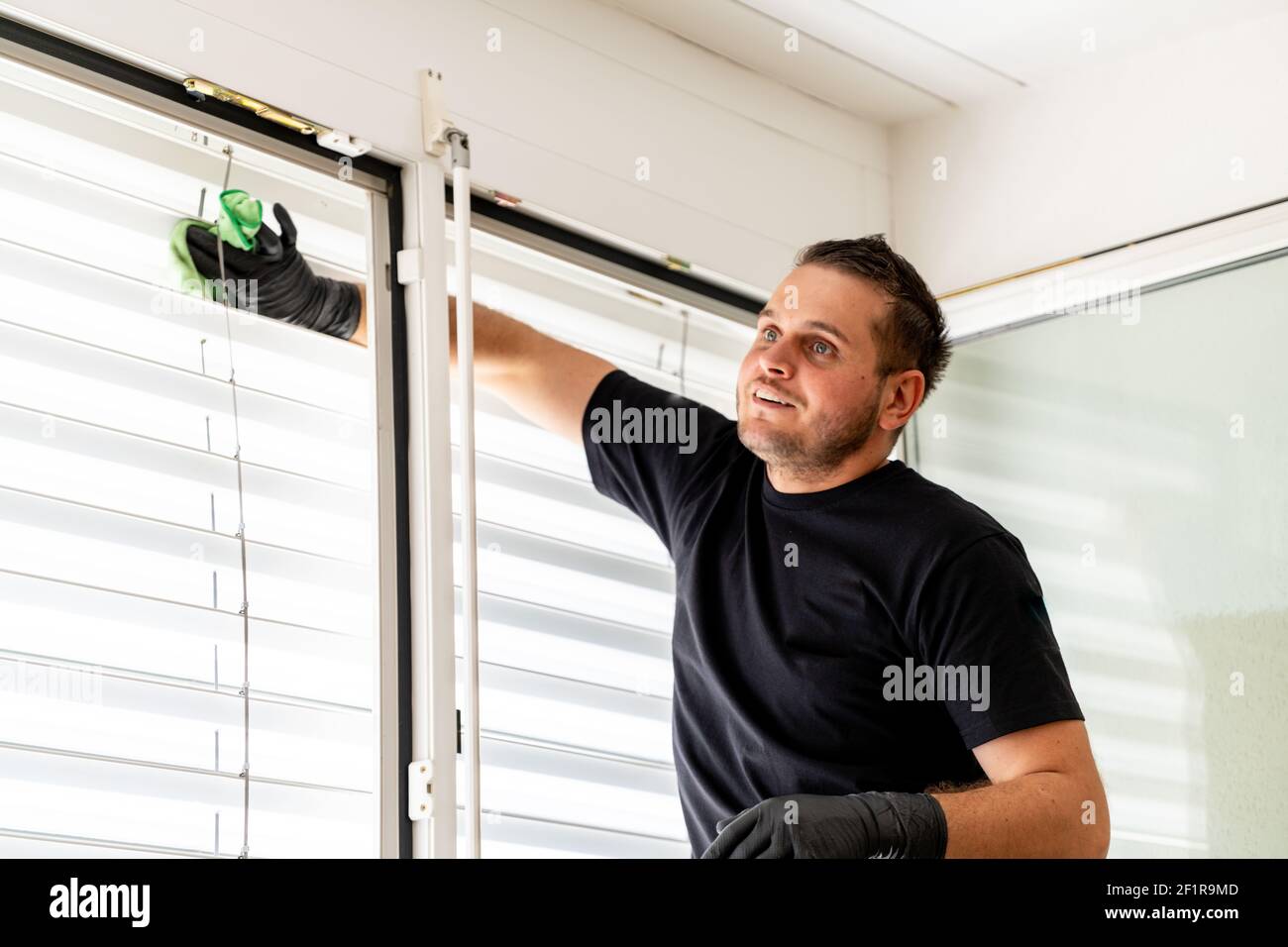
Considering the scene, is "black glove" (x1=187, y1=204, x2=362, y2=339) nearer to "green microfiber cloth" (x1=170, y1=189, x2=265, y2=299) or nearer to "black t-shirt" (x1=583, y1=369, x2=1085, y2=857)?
"green microfiber cloth" (x1=170, y1=189, x2=265, y2=299)

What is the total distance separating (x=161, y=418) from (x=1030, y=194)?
1.69 m

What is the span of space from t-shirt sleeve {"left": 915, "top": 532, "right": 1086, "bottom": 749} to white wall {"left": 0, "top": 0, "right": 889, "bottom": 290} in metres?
0.90

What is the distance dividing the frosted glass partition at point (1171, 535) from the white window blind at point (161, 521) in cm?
130

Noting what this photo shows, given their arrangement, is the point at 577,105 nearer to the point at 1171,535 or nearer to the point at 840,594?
the point at 840,594

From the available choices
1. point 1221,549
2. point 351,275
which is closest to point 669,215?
point 351,275

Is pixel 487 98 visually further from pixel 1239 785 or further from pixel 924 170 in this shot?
pixel 1239 785

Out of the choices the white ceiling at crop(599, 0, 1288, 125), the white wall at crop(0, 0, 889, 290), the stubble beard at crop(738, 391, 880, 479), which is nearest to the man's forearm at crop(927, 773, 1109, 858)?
the stubble beard at crop(738, 391, 880, 479)

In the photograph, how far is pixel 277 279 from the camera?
2094mm

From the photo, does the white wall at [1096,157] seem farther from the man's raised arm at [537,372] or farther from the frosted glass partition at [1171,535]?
the man's raised arm at [537,372]

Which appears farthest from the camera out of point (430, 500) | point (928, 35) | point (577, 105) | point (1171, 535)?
point (928, 35)

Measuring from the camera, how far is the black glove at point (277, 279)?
6.76ft

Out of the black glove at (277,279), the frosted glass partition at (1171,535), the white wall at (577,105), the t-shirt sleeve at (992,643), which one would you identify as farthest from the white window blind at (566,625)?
the frosted glass partition at (1171,535)

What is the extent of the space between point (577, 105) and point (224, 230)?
0.70 meters

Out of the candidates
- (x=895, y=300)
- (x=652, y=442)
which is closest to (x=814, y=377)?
(x=895, y=300)
